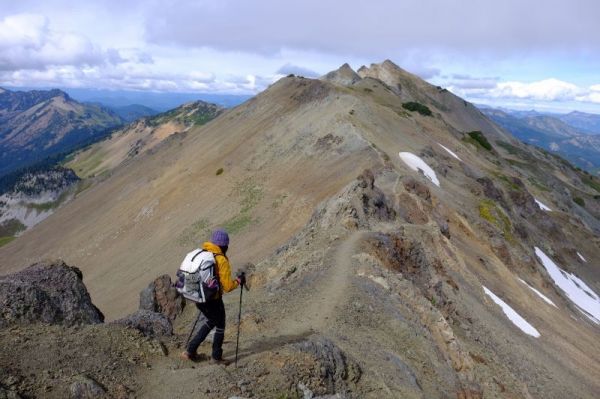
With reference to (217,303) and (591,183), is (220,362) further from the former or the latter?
(591,183)

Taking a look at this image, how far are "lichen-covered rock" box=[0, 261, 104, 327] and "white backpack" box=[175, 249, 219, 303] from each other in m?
4.79

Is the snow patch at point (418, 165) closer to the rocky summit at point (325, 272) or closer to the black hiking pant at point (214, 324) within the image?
the rocky summit at point (325, 272)

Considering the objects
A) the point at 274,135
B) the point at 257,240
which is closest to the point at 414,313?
the point at 257,240

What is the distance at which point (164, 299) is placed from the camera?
21703mm

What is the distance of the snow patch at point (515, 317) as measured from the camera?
29.5 m

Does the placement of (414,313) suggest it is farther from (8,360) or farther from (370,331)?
(8,360)

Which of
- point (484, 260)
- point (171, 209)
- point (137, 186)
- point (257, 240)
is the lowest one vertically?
point (137, 186)

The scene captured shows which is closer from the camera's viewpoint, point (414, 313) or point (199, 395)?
point (199, 395)

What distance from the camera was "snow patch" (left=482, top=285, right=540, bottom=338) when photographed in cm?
2952

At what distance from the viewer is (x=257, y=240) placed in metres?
41.5

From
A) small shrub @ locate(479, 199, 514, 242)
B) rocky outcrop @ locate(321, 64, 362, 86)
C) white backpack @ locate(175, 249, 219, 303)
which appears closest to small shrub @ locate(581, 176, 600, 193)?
rocky outcrop @ locate(321, 64, 362, 86)

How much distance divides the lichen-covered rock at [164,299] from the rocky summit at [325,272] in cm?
7

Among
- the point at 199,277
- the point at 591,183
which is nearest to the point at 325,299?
the point at 199,277

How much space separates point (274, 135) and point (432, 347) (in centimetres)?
5477
